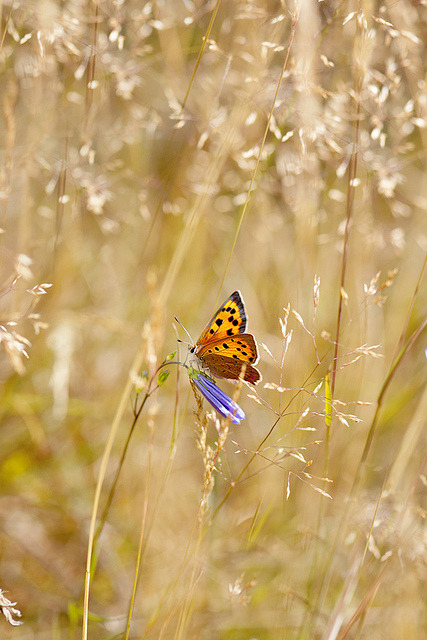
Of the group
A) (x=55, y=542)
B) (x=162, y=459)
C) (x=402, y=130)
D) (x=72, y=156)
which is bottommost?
(x=55, y=542)

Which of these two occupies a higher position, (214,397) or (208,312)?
(214,397)

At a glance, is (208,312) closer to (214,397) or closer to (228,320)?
(228,320)

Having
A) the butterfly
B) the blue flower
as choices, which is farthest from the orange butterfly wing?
the blue flower

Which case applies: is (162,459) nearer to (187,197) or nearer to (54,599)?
(54,599)

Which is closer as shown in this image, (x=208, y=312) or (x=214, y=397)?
(x=214, y=397)

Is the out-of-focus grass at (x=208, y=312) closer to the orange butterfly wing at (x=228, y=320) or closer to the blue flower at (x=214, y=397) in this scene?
the blue flower at (x=214, y=397)

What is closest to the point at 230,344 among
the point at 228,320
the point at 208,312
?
the point at 228,320

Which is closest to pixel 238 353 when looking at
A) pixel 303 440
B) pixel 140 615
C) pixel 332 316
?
pixel 303 440
